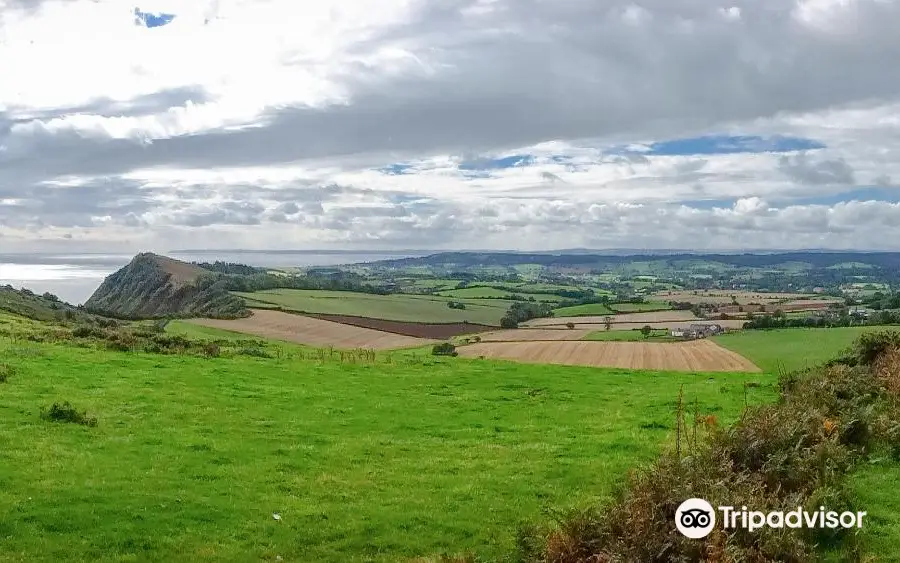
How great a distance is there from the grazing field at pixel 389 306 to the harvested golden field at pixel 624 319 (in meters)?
7.86

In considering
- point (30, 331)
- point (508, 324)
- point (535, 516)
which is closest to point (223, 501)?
point (535, 516)

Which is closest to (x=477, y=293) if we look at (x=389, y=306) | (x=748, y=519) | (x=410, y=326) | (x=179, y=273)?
(x=389, y=306)

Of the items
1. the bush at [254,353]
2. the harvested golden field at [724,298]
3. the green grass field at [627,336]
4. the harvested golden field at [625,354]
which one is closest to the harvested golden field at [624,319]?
the green grass field at [627,336]

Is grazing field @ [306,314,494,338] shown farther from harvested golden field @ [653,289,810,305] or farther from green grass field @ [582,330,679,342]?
harvested golden field @ [653,289,810,305]

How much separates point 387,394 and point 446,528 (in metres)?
15.8

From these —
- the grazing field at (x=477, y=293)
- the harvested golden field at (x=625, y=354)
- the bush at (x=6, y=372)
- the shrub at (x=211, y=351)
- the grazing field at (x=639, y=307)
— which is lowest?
the harvested golden field at (x=625, y=354)

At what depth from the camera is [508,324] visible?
99.6 m

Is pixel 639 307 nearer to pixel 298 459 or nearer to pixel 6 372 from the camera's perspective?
pixel 6 372

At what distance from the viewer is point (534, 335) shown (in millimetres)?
81000

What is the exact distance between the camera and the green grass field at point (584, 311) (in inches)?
4363

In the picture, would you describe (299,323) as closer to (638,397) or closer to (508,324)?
(508,324)

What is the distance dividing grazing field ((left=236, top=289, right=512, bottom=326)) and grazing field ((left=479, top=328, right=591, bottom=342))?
14929mm

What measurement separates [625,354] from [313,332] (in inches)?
1423

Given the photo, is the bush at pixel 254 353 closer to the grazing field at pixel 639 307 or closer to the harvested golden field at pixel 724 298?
the grazing field at pixel 639 307
